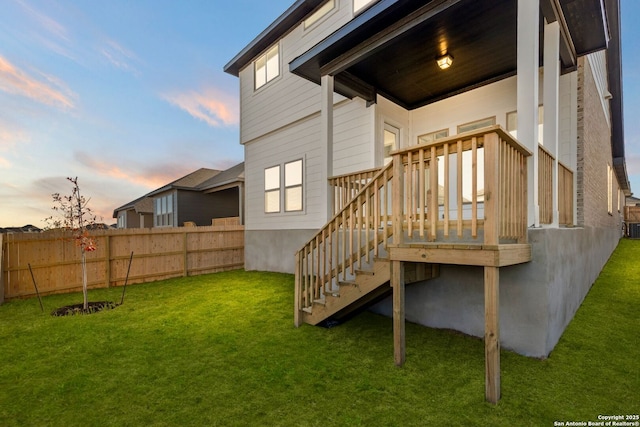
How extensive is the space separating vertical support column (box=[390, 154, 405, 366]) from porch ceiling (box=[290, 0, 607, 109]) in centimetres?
249

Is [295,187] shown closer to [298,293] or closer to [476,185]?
[298,293]

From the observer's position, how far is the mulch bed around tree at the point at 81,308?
5465 millimetres

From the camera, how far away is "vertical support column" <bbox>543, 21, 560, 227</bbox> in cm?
409

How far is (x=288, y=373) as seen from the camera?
10.6 feet

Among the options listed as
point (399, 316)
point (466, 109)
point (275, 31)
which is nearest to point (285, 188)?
point (275, 31)

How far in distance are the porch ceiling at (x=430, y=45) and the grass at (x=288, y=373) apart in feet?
14.7

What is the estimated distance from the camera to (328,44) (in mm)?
5133

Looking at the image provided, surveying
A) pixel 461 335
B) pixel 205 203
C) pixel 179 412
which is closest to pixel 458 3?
pixel 461 335

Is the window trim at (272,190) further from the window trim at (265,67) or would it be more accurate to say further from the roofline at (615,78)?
the roofline at (615,78)

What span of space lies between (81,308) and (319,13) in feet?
29.6

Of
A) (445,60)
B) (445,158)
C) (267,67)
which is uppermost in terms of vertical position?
(267,67)

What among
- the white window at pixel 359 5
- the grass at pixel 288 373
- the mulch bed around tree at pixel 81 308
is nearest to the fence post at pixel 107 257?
the mulch bed around tree at pixel 81 308

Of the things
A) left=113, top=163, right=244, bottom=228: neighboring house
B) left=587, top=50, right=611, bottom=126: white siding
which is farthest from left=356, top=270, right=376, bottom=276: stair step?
left=113, top=163, right=244, bottom=228: neighboring house

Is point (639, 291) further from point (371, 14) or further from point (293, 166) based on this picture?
point (293, 166)
